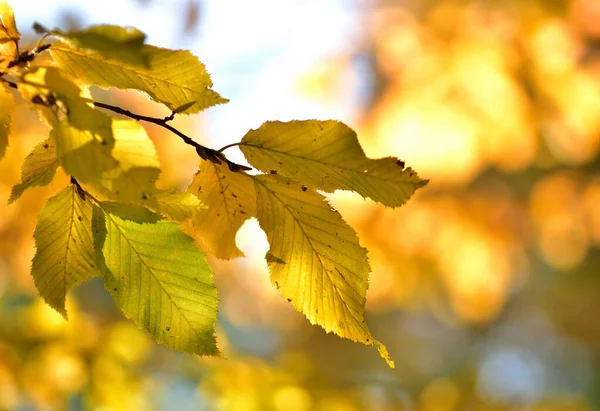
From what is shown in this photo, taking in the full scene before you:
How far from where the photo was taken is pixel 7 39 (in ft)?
1.45

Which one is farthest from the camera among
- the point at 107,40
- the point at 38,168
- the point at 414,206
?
the point at 414,206

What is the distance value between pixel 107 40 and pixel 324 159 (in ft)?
0.61

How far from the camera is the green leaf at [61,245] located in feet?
1.61

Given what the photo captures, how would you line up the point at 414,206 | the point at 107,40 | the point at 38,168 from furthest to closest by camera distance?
the point at 414,206 < the point at 38,168 < the point at 107,40

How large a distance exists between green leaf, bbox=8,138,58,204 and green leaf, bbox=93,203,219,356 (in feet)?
0.18

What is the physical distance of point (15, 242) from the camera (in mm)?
2893

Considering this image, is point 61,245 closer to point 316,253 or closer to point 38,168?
point 38,168

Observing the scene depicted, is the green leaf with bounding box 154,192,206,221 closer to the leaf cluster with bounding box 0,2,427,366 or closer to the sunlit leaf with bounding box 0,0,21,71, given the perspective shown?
the leaf cluster with bounding box 0,2,427,366

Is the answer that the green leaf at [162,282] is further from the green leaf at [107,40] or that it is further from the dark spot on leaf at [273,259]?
the green leaf at [107,40]

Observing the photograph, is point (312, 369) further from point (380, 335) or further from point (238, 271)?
point (380, 335)

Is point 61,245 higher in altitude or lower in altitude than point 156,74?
lower

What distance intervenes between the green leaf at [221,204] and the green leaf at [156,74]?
0.06 meters

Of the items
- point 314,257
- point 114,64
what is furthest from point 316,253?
point 114,64

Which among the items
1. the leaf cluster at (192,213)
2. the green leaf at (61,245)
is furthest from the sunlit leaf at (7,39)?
the green leaf at (61,245)
